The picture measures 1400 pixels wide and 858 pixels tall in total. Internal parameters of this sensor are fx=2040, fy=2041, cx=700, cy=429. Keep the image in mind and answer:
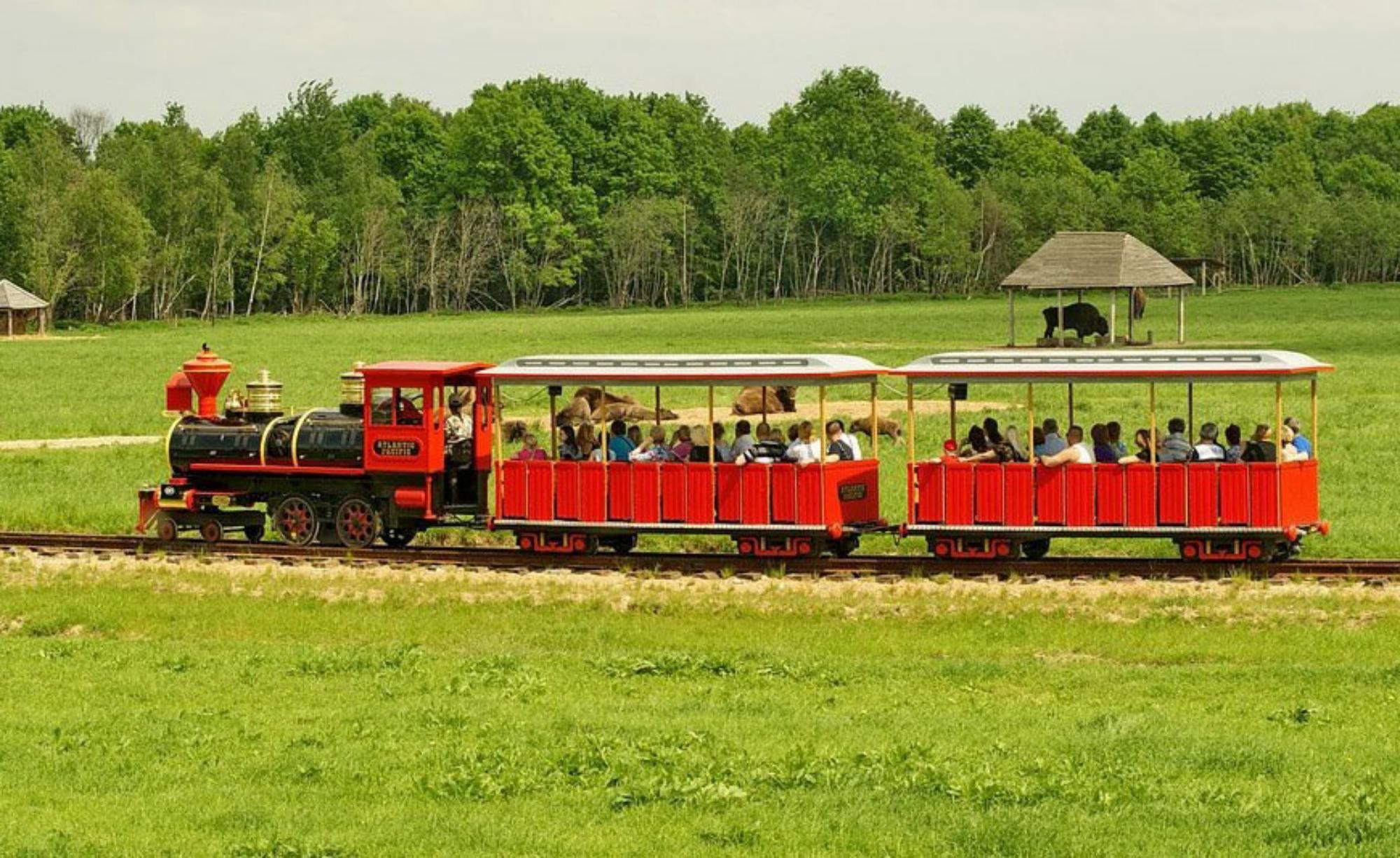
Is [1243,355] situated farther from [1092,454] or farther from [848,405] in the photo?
[848,405]

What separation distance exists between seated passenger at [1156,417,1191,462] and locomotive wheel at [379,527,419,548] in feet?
30.7

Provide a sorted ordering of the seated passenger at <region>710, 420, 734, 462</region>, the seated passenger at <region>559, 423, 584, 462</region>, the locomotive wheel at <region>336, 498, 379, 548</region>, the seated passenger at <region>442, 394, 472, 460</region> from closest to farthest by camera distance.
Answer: the seated passenger at <region>710, 420, 734, 462</region>, the seated passenger at <region>559, 423, 584, 462</region>, the locomotive wheel at <region>336, 498, 379, 548</region>, the seated passenger at <region>442, 394, 472, 460</region>

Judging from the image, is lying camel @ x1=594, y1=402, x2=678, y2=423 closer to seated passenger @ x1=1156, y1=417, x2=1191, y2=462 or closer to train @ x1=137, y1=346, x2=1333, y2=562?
train @ x1=137, y1=346, x2=1333, y2=562

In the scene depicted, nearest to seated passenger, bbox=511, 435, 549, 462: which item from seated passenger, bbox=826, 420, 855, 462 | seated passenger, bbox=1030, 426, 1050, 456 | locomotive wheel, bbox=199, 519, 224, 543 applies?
seated passenger, bbox=826, 420, 855, 462

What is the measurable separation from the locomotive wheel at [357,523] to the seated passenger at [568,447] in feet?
8.39

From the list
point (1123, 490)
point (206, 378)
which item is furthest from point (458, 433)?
point (1123, 490)

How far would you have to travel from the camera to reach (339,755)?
508 inches

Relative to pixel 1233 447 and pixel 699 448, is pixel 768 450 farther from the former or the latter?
pixel 1233 447

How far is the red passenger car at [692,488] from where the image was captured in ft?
75.4

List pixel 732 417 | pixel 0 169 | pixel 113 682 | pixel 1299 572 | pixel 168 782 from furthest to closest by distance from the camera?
pixel 0 169 → pixel 732 417 → pixel 1299 572 → pixel 113 682 → pixel 168 782

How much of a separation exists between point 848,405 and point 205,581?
76.2ft

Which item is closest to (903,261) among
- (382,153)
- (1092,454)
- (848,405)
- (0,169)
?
(382,153)

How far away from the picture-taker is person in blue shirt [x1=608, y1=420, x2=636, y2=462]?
79.9ft

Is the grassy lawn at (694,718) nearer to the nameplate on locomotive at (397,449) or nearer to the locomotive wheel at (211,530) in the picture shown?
the nameplate on locomotive at (397,449)
